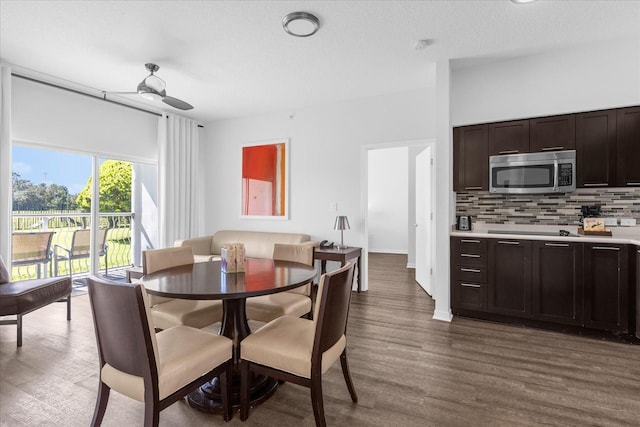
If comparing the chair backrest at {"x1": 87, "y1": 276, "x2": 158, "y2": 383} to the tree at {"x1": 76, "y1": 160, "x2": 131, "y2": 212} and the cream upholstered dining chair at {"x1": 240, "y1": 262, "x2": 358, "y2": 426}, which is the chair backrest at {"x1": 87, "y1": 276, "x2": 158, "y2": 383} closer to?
the cream upholstered dining chair at {"x1": 240, "y1": 262, "x2": 358, "y2": 426}

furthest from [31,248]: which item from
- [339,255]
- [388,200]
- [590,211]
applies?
[388,200]

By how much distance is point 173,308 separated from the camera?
2.51 metres

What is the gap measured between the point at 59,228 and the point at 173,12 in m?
3.40

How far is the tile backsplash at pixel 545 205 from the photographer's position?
3.33 metres

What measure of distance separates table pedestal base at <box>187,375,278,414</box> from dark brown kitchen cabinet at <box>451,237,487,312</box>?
7.65 ft

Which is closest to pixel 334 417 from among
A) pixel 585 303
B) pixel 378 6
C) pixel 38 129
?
pixel 585 303

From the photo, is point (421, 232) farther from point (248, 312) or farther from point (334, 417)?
point (334, 417)

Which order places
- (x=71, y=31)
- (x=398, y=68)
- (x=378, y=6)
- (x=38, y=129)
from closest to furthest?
(x=378, y=6) → (x=71, y=31) → (x=398, y=68) → (x=38, y=129)

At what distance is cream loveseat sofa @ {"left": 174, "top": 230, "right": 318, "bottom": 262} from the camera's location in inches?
194

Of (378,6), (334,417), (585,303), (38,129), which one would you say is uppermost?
(378,6)

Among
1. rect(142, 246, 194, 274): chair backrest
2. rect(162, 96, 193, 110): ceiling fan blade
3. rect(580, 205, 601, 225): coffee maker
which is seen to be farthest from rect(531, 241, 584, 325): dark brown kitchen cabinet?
rect(162, 96, 193, 110): ceiling fan blade

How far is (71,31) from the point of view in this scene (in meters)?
2.91

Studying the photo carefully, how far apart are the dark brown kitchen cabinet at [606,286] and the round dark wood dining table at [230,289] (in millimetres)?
2679

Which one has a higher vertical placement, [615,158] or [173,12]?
[173,12]
